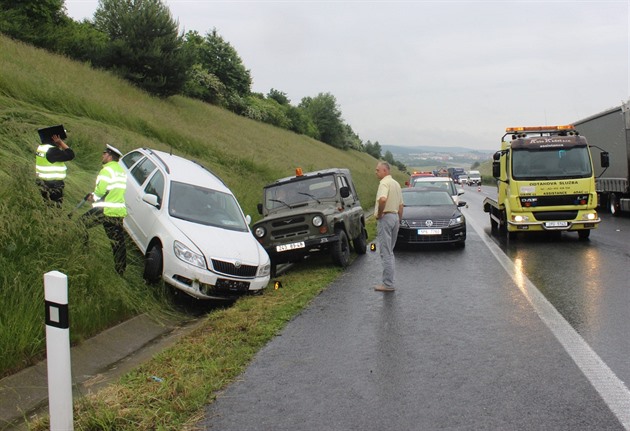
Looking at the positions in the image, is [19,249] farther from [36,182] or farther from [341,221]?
[341,221]

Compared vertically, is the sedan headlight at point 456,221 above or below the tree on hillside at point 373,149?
below

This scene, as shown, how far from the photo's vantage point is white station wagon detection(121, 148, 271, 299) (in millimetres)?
7762

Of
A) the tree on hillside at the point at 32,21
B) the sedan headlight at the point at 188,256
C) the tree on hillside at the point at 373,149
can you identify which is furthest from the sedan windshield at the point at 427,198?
the tree on hillside at the point at 373,149

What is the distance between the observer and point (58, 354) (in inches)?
135

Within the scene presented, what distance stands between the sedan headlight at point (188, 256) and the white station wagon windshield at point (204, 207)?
Answer: 88 cm

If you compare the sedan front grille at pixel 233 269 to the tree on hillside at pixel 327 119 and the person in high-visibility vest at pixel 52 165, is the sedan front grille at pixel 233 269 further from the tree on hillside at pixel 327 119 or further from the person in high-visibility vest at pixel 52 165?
the tree on hillside at pixel 327 119

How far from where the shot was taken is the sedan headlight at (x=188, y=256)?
25.3ft

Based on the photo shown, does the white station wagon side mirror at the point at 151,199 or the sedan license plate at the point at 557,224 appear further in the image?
the sedan license plate at the point at 557,224

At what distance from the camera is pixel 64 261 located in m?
A: 6.38

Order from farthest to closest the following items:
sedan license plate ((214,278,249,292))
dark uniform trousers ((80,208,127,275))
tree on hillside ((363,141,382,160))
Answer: tree on hillside ((363,141,382,160)) → sedan license plate ((214,278,249,292)) → dark uniform trousers ((80,208,127,275))

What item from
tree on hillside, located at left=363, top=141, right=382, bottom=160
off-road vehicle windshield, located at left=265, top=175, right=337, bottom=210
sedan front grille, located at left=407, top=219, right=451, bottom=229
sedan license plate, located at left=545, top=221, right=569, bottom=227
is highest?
tree on hillside, located at left=363, top=141, right=382, bottom=160

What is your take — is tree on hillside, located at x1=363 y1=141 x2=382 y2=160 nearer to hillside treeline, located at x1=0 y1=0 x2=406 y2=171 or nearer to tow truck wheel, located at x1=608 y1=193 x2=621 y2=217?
hillside treeline, located at x1=0 y1=0 x2=406 y2=171

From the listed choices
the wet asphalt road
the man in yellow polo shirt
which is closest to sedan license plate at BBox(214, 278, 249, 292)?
the wet asphalt road

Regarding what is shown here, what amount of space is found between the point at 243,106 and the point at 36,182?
1731 inches
